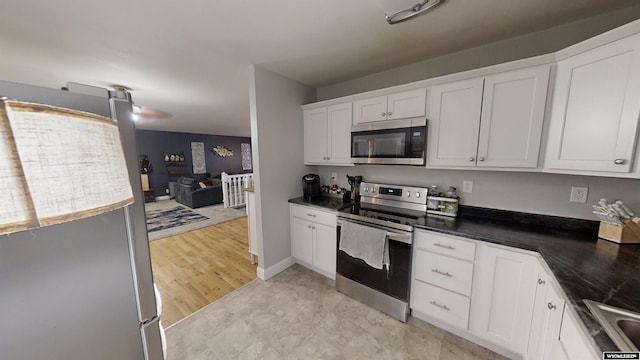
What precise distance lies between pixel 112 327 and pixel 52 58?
9.50 feet

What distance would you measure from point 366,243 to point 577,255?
4.35 ft

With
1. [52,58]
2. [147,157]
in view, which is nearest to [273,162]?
[52,58]

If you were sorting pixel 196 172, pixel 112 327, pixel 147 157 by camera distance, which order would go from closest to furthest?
pixel 112 327 → pixel 147 157 → pixel 196 172

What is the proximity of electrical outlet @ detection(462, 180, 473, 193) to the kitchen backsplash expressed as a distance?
0.08 ft

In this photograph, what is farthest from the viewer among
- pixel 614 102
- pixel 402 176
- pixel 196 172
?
pixel 196 172

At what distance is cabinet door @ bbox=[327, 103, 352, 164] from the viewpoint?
253 cm

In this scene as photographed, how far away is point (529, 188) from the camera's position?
1.89 m

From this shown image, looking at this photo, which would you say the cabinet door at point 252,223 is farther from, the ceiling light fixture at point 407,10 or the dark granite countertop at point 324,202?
the ceiling light fixture at point 407,10

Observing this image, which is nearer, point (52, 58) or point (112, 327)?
point (112, 327)

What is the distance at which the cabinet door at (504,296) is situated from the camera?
1.48 meters

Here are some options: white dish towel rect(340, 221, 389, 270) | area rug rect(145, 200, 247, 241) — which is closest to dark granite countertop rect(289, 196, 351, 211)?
white dish towel rect(340, 221, 389, 270)

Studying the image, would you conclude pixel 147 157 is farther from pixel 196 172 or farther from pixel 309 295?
pixel 309 295

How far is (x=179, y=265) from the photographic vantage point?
298cm

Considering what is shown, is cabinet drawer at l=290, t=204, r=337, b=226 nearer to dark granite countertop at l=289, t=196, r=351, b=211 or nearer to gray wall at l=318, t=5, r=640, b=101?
dark granite countertop at l=289, t=196, r=351, b=211
